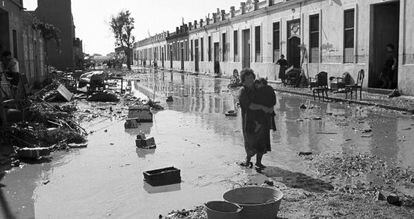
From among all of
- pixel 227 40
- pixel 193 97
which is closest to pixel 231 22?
pixel 227 40

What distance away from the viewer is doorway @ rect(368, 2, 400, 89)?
832 inches

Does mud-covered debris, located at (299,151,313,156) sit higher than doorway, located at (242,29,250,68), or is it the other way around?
doorway, located at (242,29,250,68)

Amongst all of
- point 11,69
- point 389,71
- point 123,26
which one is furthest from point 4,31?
point 123,26

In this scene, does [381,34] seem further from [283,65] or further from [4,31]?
[4,31]

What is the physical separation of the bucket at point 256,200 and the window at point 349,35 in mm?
18786

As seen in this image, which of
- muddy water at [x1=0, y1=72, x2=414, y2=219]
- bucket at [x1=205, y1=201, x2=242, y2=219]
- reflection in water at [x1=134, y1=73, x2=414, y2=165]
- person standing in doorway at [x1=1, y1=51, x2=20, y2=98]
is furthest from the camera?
person standing in doorway at [x1=1, y1=51, x2=20, y2=98]

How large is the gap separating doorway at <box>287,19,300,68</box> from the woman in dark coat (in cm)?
2196

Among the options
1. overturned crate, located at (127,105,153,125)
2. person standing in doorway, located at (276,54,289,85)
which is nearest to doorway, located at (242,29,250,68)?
person standing in doorway, located at (276,54,289,85)

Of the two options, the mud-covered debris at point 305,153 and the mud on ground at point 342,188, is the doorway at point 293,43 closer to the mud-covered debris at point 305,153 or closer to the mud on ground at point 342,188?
the mud-covered debris at point 305,153

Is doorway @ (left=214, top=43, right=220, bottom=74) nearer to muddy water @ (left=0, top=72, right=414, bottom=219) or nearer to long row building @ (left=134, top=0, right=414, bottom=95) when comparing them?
long row building @ (left=134, top=0, right=414, bottom=95)

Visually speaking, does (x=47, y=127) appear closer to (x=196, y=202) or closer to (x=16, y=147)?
(x=16, y=147)

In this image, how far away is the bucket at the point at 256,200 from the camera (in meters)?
A: 4.92

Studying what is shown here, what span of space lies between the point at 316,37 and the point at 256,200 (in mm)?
22666

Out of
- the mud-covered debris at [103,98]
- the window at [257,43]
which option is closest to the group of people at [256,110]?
the mud-covered debris at [103,98]
